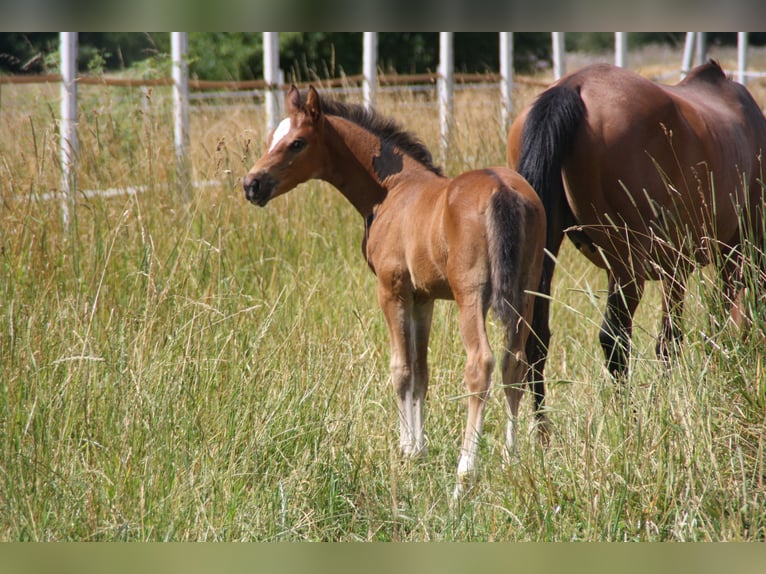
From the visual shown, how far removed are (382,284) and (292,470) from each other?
3.21ft

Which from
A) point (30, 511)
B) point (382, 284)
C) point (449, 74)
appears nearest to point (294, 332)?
point (382, 284)

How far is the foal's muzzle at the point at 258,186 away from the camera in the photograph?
3697mm

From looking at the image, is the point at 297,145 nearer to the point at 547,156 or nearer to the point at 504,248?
the point at 547,156

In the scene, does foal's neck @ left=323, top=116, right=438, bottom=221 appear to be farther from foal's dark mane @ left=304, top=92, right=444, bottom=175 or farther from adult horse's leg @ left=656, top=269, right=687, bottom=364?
adult horse's leg @ left=656, top=269, right=687, bottom=364

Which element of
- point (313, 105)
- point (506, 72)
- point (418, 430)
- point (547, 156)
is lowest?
point (418, 430)

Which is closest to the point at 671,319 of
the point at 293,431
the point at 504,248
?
the point at 504,248

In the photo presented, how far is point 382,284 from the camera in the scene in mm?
3627

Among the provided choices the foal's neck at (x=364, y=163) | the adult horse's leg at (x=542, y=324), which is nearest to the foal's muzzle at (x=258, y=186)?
the foal's neck at (x=364, y=163)

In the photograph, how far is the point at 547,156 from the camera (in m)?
3.69

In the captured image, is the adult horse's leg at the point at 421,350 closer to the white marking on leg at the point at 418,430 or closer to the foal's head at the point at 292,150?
the white marking on leg at the point at 418,430

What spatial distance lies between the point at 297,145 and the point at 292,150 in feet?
0.11

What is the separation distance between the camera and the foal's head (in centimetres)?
375

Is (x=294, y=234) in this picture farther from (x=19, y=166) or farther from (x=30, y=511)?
(x=30, y=511)

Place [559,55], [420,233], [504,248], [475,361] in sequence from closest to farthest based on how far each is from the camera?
1. [504,248]
2. [475,361]
3. [420,233]
4. [559,55]
